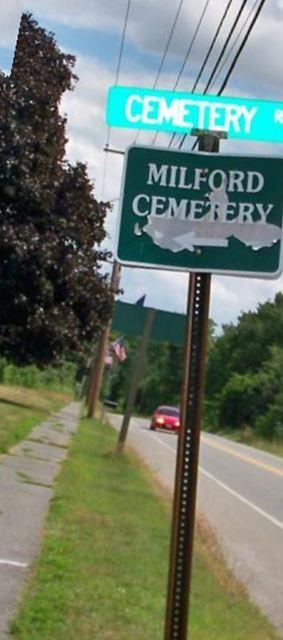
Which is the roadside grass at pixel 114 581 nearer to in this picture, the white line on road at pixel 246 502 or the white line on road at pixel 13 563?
the white line on road at pixel 13 563

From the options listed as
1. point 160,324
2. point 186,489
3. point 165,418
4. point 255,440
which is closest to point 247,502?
Result: point 160,324

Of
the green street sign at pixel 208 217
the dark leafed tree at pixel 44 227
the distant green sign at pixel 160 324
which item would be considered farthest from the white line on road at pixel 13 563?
the dark leafed tree at pixel 44 227

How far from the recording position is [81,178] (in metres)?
26.4

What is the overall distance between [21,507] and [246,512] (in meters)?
6.57

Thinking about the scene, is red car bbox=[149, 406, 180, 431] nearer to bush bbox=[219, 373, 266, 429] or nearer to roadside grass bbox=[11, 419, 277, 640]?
bush bbox=[219, 373, 266, 429]

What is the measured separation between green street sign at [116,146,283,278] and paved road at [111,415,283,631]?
195 inches

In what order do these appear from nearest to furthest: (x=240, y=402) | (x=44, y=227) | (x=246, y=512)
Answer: (x=246, y=512) < (x=44, y=227) < (x=240, y=402)

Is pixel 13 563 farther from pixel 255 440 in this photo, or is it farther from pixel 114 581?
pixel 255 440

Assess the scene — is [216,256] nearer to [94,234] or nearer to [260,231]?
[260,231]

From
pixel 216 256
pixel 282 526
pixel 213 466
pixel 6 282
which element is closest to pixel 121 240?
pixel 216 256

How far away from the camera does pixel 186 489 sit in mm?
4570

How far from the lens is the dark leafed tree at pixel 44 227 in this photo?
23.5 metres

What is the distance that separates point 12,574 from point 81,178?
18.9 meters

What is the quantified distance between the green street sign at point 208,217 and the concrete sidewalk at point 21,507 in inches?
114
